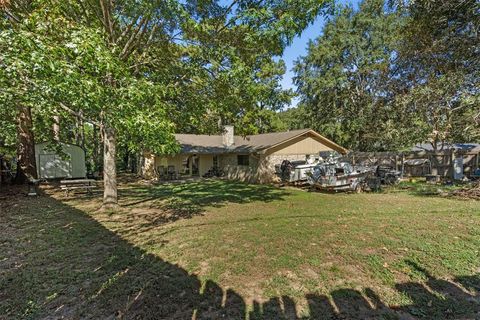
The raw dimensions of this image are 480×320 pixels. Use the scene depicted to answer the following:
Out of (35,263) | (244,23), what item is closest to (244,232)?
(35,263)

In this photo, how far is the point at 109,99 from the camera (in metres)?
5.88

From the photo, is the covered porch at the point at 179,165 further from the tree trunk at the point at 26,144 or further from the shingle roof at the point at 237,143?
the tree trunk at the point at 26,144

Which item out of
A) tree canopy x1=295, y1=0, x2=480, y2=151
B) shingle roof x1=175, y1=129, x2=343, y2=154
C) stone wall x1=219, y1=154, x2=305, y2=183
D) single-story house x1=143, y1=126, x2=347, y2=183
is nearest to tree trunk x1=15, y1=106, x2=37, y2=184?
single-story house x1=143, y1=126, x2=347, y2=183

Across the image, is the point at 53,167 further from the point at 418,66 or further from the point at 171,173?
the point at 418,66

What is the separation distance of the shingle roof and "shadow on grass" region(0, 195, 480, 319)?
46.0ft

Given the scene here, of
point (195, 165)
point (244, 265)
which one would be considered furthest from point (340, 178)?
point (195, 165)

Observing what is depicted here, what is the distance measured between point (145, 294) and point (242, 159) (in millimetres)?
16806

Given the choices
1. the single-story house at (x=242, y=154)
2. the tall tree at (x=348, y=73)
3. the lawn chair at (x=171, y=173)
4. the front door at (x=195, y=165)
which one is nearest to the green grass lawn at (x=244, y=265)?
the single-story house at (x=242, y=154)

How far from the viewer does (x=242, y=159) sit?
20.4 metres

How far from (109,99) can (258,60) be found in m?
5.51

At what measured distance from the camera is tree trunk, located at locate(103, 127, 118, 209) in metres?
9.12

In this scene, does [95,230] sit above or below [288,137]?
below

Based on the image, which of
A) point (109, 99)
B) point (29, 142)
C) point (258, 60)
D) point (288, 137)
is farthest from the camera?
point (288, 137)

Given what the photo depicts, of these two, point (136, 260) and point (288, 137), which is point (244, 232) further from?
point (288, 137)
